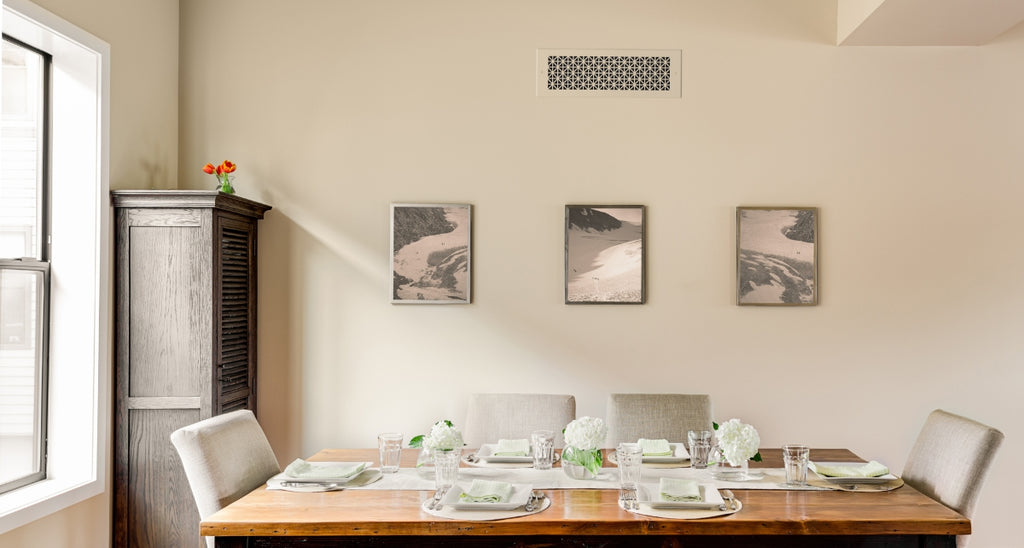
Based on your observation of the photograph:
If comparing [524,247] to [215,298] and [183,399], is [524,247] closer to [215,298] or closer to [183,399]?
[215,298]

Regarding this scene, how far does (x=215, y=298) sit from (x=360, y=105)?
1095mm

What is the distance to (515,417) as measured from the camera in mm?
2908

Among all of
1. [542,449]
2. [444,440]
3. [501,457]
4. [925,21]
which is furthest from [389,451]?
[925,21]

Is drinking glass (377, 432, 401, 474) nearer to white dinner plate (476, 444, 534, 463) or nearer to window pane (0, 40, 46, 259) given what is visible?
white dinner plate (476, 444, 534, 463)

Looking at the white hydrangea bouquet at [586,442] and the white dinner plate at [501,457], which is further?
the white dinner plate at [501,457]

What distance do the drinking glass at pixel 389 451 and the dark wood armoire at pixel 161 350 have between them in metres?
0.98

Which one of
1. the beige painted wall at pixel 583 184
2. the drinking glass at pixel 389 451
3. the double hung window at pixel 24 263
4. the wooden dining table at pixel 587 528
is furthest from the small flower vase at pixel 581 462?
the double hung window at pixel 24 263

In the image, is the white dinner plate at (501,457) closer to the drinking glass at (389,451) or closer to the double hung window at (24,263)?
the drinking glass at (389,451)

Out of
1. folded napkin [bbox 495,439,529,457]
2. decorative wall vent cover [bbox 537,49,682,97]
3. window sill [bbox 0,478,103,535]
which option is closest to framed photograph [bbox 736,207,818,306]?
decorative wall vent cover [bbox 537,49,682,97]

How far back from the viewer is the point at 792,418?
3332 millimetres

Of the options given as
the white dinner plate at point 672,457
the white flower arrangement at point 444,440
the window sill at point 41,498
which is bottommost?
the window sill at point 41,498

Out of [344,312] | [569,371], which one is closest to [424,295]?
[344,312]

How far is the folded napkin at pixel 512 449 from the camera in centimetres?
243

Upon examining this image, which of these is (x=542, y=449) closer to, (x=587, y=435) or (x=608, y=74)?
(x=587, y=435)
